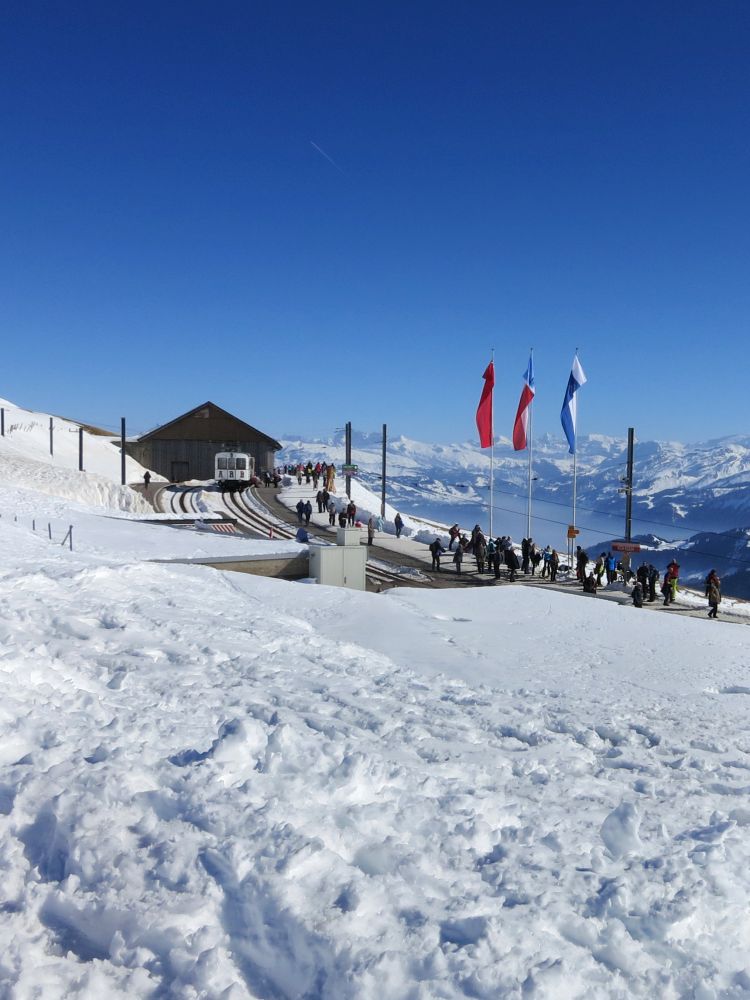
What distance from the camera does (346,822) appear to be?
4.84 m

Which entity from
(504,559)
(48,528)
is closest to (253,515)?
(504,559)

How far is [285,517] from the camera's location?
35844 millimetres

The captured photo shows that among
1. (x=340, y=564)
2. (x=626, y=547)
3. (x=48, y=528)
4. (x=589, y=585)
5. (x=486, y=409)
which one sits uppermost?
(x=486, y=409)

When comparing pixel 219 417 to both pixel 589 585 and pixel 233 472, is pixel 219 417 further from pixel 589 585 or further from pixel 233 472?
pixel 589 585

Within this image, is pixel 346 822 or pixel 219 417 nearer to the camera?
pixel 346 822

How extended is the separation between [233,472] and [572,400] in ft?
83.3

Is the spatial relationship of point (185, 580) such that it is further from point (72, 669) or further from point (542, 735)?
point (542, 735)

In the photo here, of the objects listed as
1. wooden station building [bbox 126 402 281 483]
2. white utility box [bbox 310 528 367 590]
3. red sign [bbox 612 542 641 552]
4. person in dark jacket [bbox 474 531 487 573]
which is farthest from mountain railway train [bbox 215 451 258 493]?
red sign [bbox 612 542 641 552]

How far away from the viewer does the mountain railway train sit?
45.2 metres

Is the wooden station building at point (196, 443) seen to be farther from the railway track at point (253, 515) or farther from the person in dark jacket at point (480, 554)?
the person in dark jacket at point (480, 554)

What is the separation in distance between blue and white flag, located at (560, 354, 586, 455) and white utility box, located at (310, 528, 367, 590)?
503 inches

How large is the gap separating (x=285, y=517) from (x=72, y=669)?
2865 cm

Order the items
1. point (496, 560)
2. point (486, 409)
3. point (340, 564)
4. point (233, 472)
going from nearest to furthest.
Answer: point (340, 564), point (496, 560), point (486, 409), point (233, 472)

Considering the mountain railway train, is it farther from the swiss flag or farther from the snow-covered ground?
the snow-covered ground
